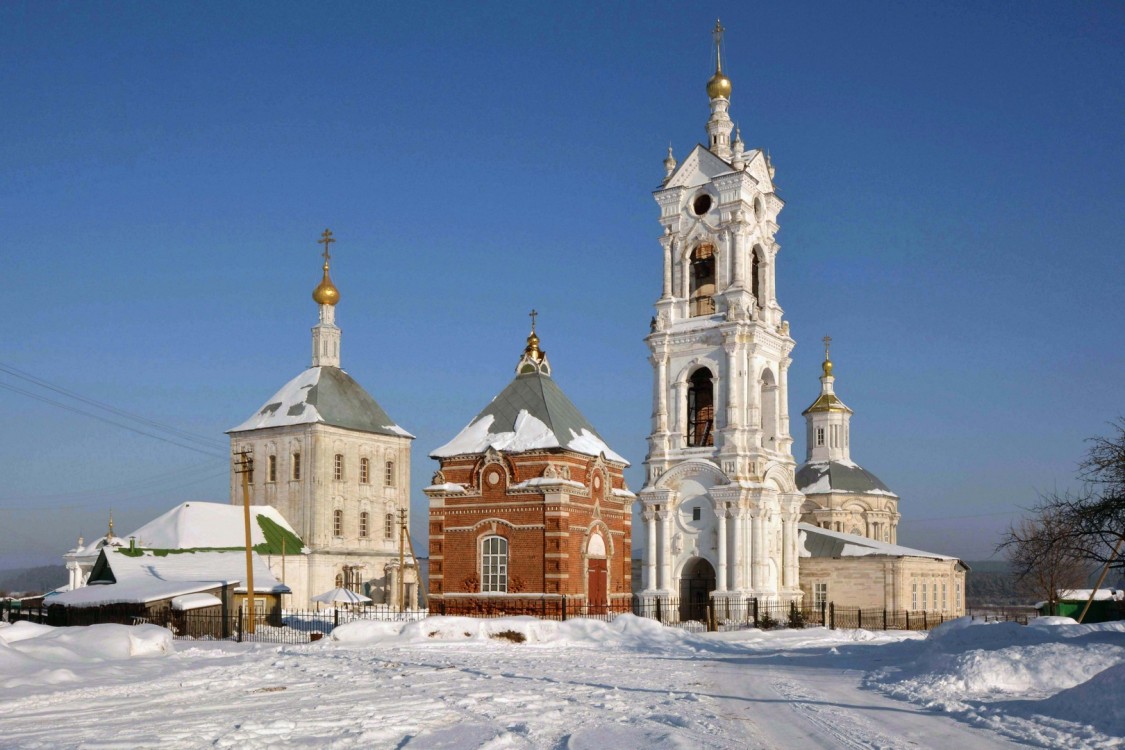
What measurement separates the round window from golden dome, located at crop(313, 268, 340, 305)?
93.9ft

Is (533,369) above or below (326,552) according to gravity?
above

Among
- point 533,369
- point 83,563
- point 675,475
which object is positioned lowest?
point 83,563

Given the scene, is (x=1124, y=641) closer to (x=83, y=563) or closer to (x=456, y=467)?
(x=456, y=467)

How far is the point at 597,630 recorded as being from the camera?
2875 centimetres

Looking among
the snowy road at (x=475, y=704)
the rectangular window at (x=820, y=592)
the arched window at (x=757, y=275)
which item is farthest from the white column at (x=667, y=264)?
the snowy road at (x=475, y=704)

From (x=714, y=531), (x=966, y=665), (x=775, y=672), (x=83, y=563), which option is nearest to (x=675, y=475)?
(x=714, y=531)

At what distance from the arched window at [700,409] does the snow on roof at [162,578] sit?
633 inches

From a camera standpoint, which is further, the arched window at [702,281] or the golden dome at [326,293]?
the golden dome at [326,293]

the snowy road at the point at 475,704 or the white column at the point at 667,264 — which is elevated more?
the white column at the point at 667,264

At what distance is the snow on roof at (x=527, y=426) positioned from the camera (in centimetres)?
3816

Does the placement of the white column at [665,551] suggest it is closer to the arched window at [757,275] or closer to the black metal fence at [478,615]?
the black metal fence at [478,615]

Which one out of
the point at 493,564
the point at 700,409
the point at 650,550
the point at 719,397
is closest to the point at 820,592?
the point at 650,550

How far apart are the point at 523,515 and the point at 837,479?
3187cm

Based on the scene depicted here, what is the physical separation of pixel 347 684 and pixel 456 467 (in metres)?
21.1
